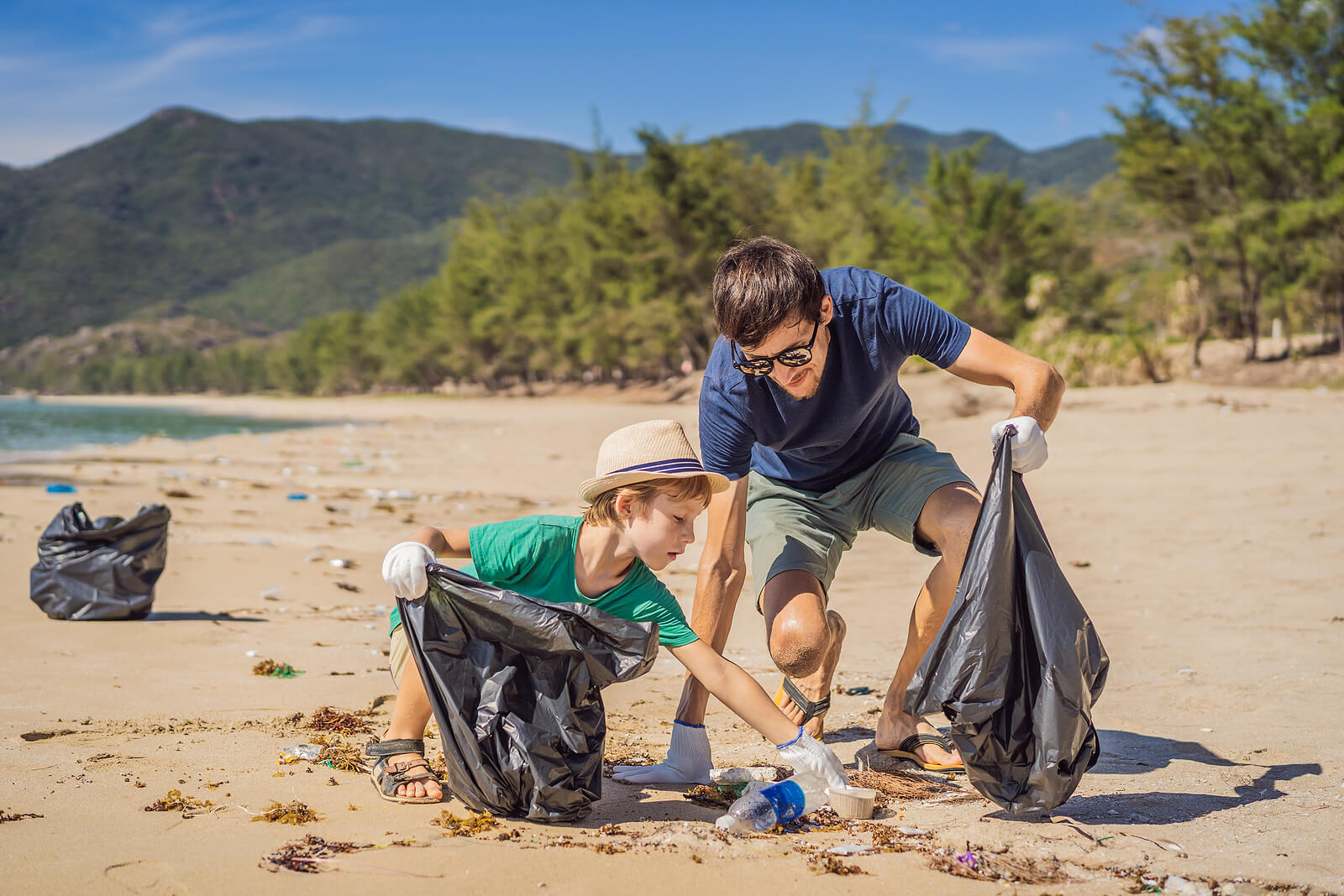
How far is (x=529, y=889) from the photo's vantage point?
2.11 m

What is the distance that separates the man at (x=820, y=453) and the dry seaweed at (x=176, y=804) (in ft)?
3.88

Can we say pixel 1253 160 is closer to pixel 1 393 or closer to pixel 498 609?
pixel 498 609

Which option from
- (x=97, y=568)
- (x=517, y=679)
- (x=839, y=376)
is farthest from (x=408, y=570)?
(x=97, y=568)

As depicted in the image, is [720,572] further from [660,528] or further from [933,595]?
[933,595]

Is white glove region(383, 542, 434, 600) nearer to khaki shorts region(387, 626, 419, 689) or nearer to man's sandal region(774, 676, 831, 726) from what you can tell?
khaki shorts region(387, 626, 419, 689)

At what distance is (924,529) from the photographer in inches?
131

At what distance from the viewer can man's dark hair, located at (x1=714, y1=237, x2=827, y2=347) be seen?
284 centimetres

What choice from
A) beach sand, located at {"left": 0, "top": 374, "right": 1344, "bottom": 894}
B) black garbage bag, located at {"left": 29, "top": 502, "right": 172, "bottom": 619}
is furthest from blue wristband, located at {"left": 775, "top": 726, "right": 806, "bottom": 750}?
black garbage bag, located at {"left": 29, "top": 502, "right": 172, "bottom": 619}

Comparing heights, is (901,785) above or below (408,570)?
below

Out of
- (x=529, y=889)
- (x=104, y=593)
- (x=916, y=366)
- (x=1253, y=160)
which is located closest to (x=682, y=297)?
(x=916, y=366)

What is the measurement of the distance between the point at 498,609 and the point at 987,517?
1375 mm

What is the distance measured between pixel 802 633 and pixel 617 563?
74cm

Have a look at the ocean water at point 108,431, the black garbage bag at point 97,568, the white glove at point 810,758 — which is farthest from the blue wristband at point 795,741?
the ocean water at point 108,431

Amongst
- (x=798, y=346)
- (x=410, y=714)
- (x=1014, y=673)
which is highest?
(x=798, y=346)
